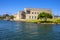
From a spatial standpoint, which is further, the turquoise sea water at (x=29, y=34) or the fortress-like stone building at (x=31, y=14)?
the fortress-like stone building at (x=31, y=14)

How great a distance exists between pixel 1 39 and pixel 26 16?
89799mm

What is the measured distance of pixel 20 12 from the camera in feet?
390

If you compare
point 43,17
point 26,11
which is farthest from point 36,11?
point 43,17

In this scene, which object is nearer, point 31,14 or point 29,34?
point 29,34

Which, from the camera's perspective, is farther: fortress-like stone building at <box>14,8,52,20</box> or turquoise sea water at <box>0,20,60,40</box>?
fortress-like stone building at <box>14,8,52,20</box>

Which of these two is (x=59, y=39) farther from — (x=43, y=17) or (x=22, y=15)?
(x=22, y=15)

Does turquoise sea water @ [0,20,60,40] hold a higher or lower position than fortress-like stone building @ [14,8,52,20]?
lower

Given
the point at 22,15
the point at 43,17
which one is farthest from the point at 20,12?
the point at 43,17

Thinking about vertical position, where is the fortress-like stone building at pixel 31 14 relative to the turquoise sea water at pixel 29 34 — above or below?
above

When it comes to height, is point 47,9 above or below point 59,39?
above

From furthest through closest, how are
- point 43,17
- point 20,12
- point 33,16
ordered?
point 20,12
point 33,16
point 43,17

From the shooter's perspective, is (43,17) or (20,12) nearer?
(43,17)

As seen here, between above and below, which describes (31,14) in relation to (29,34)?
above

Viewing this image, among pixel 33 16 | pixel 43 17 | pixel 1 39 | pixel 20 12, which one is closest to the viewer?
pixel 1 39
